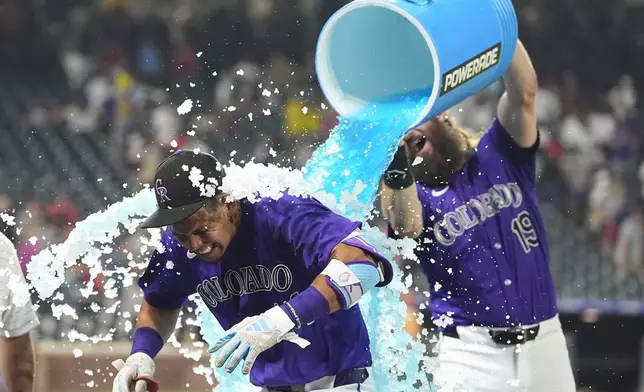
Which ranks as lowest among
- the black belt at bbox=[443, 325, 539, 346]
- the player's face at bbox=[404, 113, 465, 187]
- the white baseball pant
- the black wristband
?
the white baseball pant

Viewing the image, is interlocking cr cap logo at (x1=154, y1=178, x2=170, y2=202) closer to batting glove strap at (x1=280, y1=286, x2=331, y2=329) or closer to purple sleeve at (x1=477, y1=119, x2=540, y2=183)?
batting glove strap at (x1=280, y1=286, x2=331, y2=329)

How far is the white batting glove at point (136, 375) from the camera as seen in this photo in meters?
3.71

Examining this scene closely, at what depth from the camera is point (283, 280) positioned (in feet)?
12.5

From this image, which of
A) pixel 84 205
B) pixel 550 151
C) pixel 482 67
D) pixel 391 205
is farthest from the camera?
pixel 550 151

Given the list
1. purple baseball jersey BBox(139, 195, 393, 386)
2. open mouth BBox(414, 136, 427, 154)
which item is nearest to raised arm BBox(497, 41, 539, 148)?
open mouth BBox(414, 136, 427, 154)

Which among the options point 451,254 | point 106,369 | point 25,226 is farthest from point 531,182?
point 25,226

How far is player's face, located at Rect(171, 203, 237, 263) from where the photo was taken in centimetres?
359

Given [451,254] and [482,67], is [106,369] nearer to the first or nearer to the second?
[451,254]

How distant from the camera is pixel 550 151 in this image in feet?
39.9

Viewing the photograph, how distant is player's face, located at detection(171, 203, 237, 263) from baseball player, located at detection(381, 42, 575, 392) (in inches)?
45.5

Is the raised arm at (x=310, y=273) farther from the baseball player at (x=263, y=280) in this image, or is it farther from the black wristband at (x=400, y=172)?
the black wristband at (x=400, y=172)

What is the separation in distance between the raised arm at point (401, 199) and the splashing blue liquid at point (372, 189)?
0.06 metres

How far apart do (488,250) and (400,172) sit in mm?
625

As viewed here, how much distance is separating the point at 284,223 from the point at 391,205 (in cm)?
104
